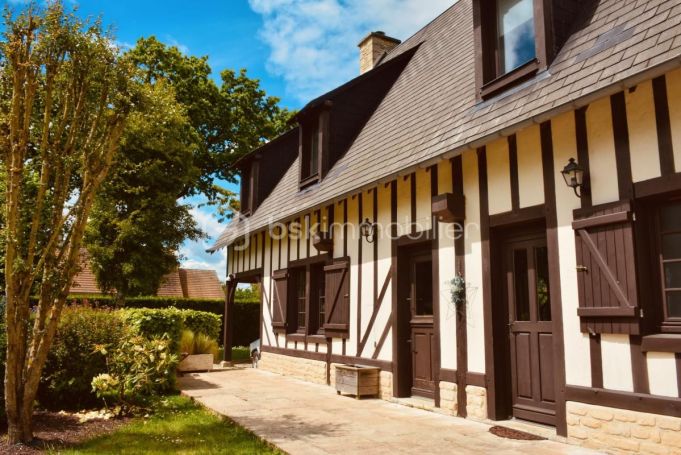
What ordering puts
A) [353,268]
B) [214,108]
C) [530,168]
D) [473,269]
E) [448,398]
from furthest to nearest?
[214,108] → [353,268] → [448,398] → [473,269] → [530,168]

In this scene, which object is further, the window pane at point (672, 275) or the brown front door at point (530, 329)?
the brown front door at point (530, 329)

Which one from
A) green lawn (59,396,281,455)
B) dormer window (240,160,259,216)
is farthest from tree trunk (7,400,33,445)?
dormer window (240,160,259,216)

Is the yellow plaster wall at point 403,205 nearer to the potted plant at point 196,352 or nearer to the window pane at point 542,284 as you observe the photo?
the window pane at point 542,284

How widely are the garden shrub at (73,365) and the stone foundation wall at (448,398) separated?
420cm

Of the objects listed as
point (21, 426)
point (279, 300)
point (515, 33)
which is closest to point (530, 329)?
point (515, 33)

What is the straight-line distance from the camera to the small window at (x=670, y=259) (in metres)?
4.13

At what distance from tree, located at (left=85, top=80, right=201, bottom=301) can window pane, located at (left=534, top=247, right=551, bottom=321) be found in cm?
1042

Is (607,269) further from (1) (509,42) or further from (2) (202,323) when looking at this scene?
(2) (202,323)

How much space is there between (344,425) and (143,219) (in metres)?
10.0

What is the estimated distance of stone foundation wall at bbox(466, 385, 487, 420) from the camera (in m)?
5.59

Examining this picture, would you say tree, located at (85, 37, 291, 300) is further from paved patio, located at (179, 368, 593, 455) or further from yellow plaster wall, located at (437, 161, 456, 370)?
yellow plaster wall, located at (437, 161, 456, 370)

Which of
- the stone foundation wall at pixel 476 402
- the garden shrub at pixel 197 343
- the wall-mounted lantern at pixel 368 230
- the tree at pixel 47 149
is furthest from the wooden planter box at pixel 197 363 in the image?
the stone foundation wall at pixel 476 402

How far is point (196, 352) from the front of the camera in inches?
419

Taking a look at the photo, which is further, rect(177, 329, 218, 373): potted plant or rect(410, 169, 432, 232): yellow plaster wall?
rect(177, 329, 218, 373): potted plant
